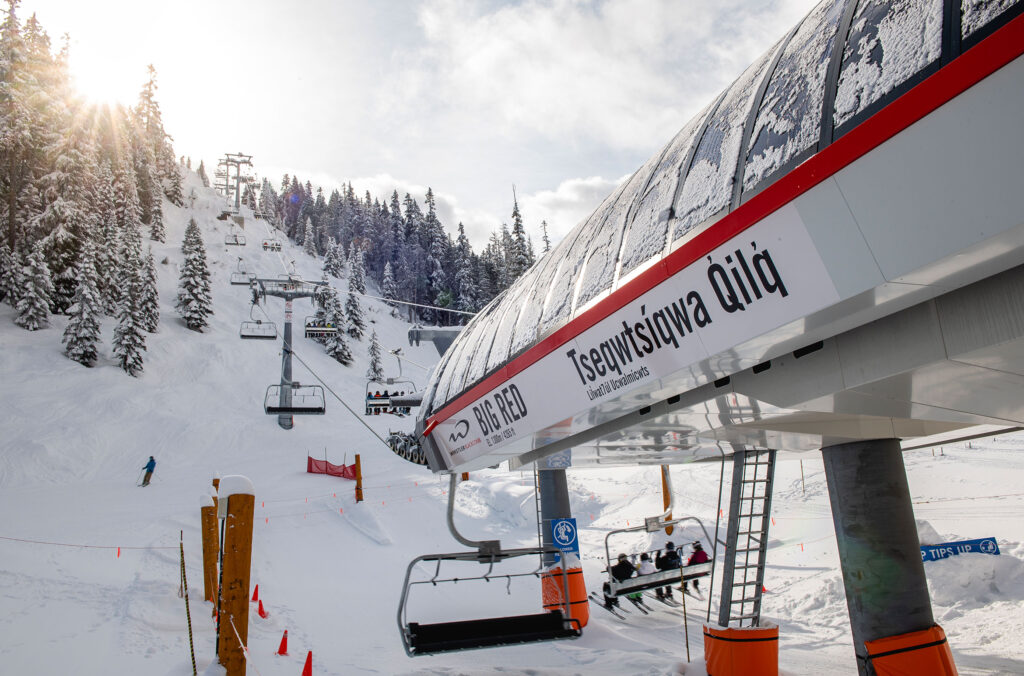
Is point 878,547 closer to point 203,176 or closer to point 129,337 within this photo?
point 129,337

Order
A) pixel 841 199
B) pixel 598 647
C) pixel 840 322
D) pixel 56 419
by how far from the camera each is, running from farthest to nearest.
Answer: pixel 56 419
pixel 598 647
pixel 840 322
pixel 841 199

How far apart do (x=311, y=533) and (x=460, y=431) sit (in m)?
11.7

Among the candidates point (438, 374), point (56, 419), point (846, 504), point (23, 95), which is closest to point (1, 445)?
point (56, 419)

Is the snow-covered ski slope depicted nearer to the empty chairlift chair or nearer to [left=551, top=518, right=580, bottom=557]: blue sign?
[left=551, top=518, right=580, bottom=557]: blue sign

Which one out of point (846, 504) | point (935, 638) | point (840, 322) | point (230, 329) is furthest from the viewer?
point (230, 329)

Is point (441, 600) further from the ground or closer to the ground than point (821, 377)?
closer to the ground

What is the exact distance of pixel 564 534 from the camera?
1322cm

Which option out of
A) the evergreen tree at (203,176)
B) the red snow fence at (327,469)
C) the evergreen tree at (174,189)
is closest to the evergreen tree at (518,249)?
the red snow fence at (327,469)

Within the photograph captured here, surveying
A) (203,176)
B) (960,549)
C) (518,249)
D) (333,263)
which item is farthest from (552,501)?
(203,176)

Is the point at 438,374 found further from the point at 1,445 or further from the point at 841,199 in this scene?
the point at 1,445

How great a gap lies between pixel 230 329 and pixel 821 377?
51.3 m

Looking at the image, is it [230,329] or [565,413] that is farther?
[230,329]

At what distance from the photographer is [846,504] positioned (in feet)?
23.2

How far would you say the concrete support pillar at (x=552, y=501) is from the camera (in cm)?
1341
